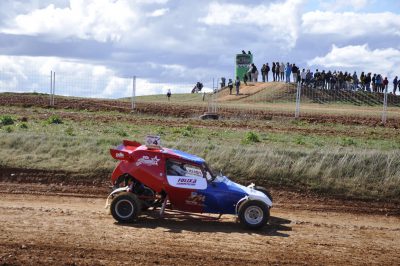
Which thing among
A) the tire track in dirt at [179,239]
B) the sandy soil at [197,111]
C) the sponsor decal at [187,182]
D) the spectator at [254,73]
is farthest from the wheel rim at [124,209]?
the spectator at [254,73]

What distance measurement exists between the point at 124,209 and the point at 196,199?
1432mm

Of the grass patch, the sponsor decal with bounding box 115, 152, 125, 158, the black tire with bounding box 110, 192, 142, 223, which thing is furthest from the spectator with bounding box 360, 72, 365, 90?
the black tire with bounding box 110, 192, 142, 223

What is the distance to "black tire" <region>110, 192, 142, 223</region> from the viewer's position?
1212 centimetres

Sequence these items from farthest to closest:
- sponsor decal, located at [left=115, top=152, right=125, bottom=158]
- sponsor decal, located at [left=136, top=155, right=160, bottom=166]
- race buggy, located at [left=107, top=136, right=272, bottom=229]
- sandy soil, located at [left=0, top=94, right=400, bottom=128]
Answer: sandy soil, located at [left=0, top=94, right=400, bottom=128] → sponsor decal, located at [left=115, top=152, right=125, bottom=158] → sponsor decal, located at [left=136, top=155, right=160, bottom=166] → race buggy, located at [left=107, top=136, right=272, bottom=229]

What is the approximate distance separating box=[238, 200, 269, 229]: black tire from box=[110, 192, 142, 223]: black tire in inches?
79.4

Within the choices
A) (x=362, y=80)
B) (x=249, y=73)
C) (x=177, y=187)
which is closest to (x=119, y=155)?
(x=177, y=187)

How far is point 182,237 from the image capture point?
11336mm

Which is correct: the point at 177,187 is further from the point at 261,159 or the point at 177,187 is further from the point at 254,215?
the point at 261,159

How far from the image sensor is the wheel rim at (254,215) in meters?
12.1

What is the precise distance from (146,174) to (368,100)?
3710cm

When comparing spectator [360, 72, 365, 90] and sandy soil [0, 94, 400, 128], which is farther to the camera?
spectator [360, 72, 365, 90]

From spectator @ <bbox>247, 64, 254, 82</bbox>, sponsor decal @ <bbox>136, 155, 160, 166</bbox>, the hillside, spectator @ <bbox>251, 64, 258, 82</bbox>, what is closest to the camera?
sponsor decal @ <bbox>136, 155, 160, 166</bbox>

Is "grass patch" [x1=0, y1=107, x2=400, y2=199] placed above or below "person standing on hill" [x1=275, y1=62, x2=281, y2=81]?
below

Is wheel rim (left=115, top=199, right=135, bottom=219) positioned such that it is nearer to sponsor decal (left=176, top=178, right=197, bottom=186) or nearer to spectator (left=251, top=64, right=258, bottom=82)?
sponsor decal (left=176, top=178, right=197, bottom=186)
